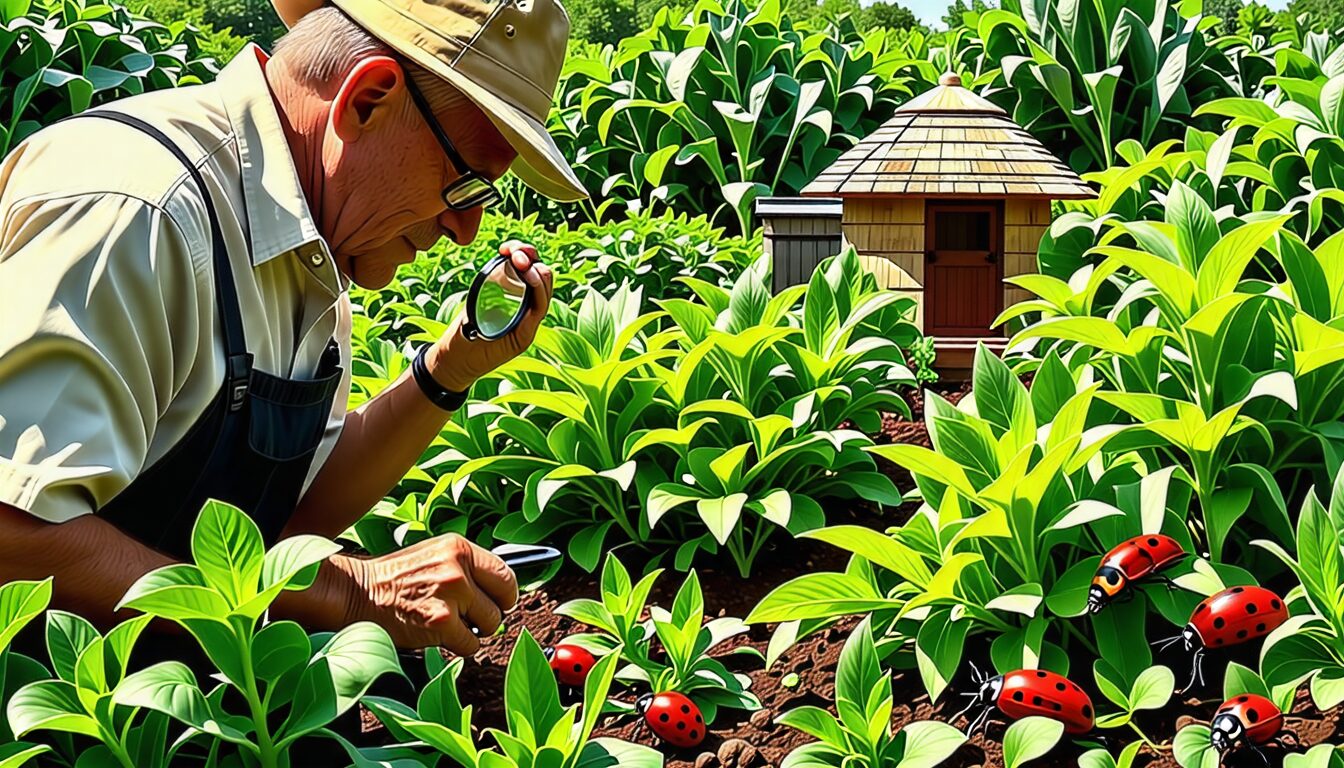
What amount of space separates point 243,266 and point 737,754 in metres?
1.36

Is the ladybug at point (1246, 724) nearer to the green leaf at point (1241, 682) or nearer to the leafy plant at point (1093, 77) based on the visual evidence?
the green leaf at point (1241, 682)

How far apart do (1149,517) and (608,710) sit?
115 centimetres

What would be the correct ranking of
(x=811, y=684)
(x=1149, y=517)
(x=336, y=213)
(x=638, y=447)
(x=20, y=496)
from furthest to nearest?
(x=638, y=447) < (x=811, y=684) < (x=1149, y=517) < (x=336, y=213) < (x=20, y=496)

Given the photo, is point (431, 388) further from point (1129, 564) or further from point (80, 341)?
point (1129, 564)

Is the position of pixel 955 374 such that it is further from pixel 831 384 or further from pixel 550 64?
pixel 550 64

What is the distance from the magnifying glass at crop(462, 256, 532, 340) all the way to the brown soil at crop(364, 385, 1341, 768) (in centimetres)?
60

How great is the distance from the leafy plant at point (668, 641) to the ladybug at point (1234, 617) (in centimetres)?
87

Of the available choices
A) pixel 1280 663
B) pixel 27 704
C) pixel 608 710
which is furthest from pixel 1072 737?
pixel 27 704

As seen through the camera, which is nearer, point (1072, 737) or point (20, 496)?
point (20, 496)

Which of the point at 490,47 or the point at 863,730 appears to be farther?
the point at 863,730

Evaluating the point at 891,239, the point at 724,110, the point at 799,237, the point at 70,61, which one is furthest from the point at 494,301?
the point at 70,61

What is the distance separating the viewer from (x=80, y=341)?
174 cm

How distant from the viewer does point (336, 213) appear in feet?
7.25

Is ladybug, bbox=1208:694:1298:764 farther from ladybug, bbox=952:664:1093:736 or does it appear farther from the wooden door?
the wooden door
